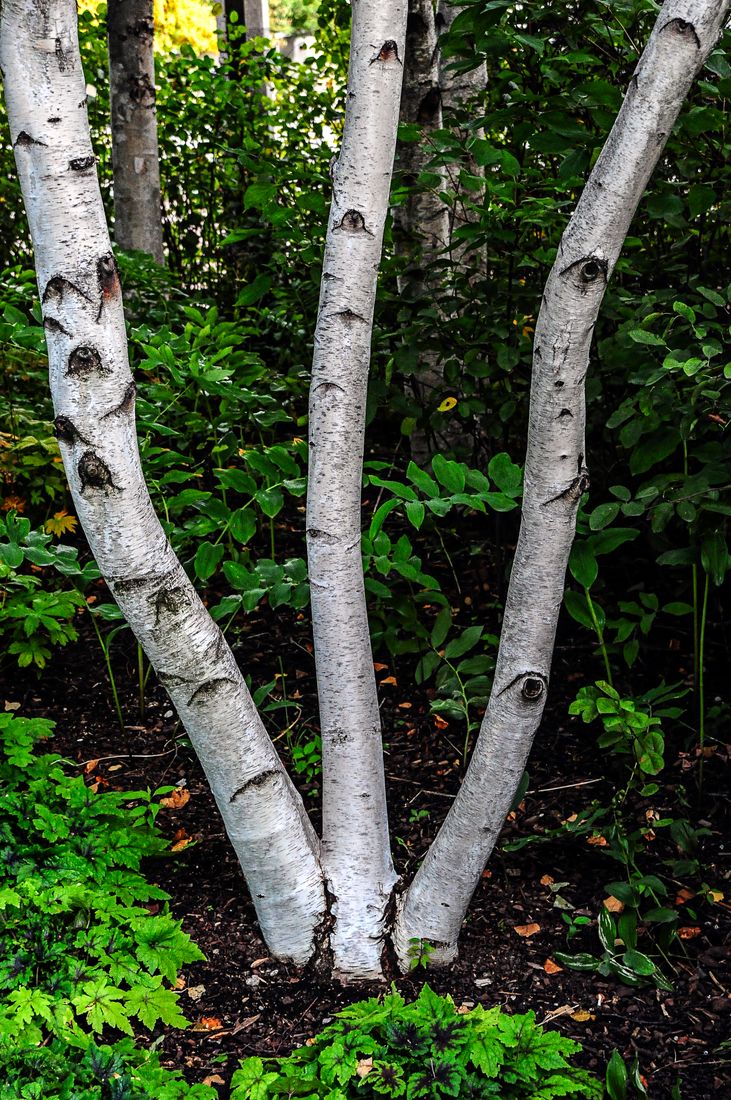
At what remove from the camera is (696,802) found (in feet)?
8.99

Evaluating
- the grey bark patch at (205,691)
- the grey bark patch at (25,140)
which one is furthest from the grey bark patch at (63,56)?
the grey bark patch at (205,691)

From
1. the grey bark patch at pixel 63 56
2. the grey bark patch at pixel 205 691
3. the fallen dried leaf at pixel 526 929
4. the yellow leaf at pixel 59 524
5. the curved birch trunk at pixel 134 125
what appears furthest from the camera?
the curved birch trunk at pixel 134 125

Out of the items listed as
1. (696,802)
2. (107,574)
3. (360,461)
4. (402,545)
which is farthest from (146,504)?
(696,802)

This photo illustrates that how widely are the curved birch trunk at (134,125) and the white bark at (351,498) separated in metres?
3.15

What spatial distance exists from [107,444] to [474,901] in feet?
4.90

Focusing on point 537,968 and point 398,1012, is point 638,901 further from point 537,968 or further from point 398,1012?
point 398,1012

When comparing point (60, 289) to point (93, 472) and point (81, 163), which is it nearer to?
point (81, 163)

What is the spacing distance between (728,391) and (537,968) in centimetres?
144

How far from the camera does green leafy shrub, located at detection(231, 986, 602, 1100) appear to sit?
1.90 meters

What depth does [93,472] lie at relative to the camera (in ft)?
6.19

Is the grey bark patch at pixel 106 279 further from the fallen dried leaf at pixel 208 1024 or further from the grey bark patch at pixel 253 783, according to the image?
the fallen dried leaf at pixel 208 1024

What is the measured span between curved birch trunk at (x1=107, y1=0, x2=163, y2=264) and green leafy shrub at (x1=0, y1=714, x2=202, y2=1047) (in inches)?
121

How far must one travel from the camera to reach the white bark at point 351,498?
1941 mm

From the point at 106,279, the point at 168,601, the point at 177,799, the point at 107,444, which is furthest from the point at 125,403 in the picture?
the point at 177,799
